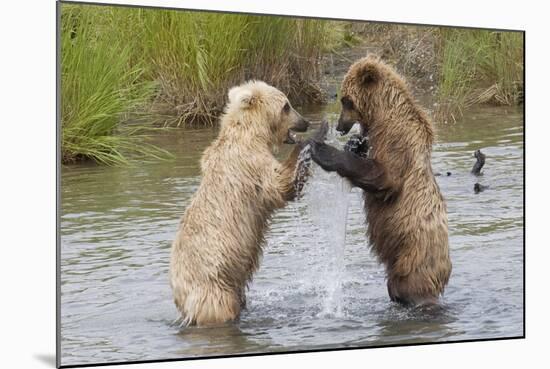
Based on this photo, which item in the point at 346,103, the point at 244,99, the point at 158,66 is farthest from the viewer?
the point at 346,103

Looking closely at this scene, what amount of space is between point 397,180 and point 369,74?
70cm

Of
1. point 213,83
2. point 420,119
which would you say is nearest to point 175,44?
point 213,83

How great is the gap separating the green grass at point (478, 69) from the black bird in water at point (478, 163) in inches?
11.8

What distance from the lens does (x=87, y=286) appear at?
7090 mm

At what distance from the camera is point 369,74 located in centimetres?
761

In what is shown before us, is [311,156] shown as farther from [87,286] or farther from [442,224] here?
[87,286]

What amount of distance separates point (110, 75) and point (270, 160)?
3.68ft

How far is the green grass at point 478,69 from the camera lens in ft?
27.2

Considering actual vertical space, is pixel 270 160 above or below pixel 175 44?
below

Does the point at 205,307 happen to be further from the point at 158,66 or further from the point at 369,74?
the point at 369,74

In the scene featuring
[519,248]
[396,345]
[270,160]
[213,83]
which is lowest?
[396,345]

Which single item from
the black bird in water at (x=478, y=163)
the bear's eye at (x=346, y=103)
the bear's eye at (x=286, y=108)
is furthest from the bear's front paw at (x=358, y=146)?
the black bird in water at (x=478, y=163)

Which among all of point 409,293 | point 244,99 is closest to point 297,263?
point 409,293

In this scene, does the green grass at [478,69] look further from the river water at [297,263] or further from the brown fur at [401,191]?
the brown fur at [401,191]
